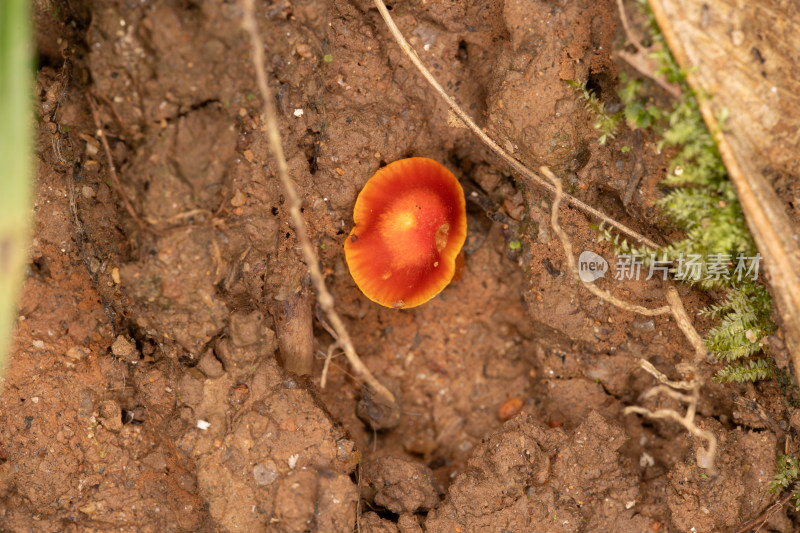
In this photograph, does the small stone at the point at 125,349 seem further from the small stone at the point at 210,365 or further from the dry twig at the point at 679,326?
the dry twig at the point at 679,326

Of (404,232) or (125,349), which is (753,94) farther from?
(125,349)

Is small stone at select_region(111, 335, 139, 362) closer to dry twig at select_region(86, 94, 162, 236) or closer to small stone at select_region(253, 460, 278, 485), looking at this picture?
dry twig at select_region(86, 94, 162, 236)

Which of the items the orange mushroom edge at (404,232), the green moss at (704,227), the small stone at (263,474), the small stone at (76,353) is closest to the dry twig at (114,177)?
the small stone at (76,353)

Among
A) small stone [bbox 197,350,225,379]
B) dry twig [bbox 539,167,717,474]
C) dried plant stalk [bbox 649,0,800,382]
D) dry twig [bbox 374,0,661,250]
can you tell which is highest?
dried plant stalk [bbox 649,0,800,382]

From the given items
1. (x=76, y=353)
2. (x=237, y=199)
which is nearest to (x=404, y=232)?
(x=237, y=199)

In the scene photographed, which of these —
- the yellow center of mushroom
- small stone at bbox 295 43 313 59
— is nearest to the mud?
small stone at bbox 295 43 313 59
